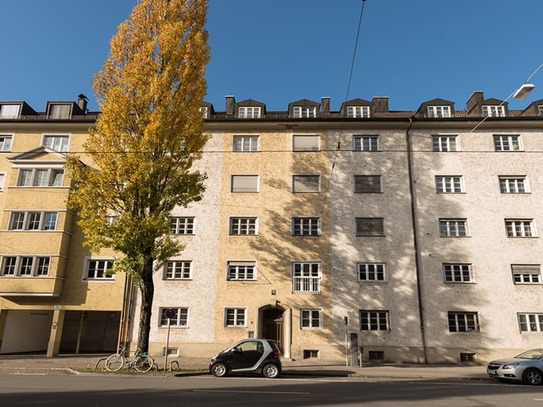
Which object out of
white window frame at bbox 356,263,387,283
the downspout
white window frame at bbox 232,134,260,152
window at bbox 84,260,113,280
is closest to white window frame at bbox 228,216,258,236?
white window frame at bbox 232,134,260,152

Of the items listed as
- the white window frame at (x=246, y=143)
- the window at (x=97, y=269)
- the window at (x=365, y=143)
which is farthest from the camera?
the white window frame at (x=246, y=143)

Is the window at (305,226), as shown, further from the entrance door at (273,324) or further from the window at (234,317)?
the window at (234,317)

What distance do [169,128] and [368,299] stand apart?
1454 cm

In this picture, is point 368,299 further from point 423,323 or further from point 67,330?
point 67,330

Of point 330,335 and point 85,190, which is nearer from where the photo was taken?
point 85,190

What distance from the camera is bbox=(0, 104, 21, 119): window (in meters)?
28.3

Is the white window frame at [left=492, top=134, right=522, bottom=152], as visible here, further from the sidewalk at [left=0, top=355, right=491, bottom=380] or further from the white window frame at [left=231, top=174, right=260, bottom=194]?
the white window frame at [left=231, top=174, right=260, bottom=194]

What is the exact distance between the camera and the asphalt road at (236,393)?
916 centimetres

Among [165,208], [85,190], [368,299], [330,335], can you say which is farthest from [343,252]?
[85,190]

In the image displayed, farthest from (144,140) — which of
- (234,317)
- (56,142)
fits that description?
(56,142)

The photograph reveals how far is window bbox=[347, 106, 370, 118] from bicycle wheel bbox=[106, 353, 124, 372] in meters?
20.5

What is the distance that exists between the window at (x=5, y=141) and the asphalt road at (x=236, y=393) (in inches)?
766

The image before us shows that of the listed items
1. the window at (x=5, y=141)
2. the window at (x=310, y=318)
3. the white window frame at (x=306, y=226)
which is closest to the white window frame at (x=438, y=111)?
the white window frame at (x=306, y=226)

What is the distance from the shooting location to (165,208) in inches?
674
